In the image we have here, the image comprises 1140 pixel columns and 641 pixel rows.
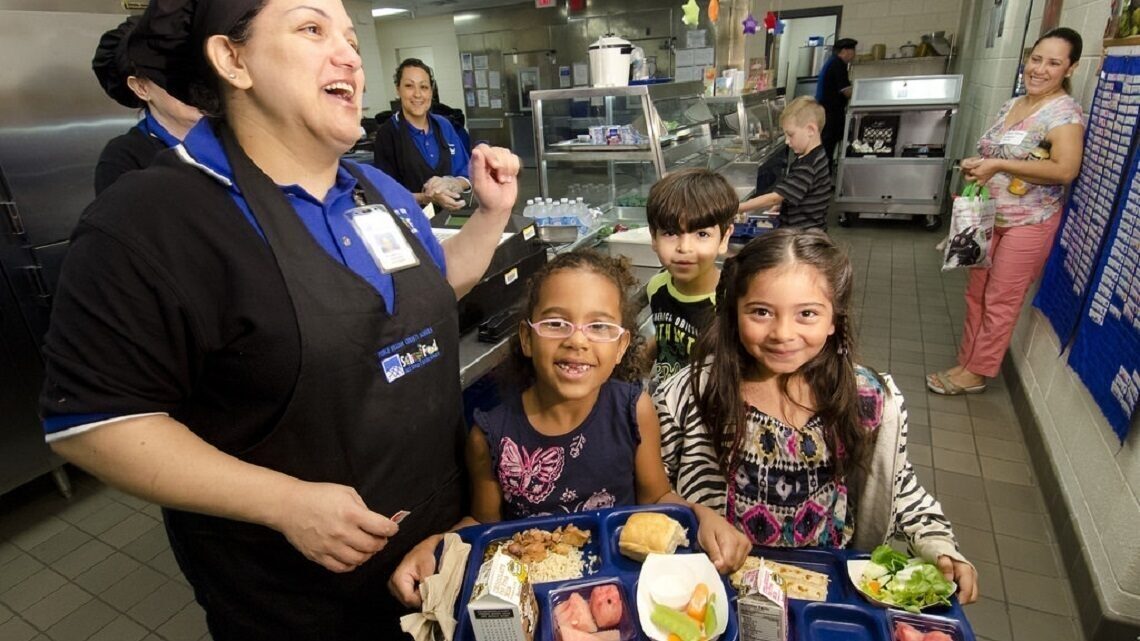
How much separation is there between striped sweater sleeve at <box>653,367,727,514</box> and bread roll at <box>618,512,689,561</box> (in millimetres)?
344

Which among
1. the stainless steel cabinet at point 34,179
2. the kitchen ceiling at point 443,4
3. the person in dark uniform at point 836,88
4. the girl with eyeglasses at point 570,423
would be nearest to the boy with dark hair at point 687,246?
the girl with eyeglasses at point 570,423

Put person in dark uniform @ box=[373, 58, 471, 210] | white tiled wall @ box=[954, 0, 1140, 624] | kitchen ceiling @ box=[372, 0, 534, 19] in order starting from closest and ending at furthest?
white tiled wall @ box=[954, 0, 1140, 624] < person in dark uniform @ box=[373, 58, 471, 210] < kitchen ceiling @ box=[372, 0, 534, 19]

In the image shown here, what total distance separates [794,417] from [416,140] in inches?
116

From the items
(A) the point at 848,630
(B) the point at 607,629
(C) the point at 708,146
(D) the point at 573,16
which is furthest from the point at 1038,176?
(D) the point at 573,16

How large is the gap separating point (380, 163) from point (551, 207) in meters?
1.17

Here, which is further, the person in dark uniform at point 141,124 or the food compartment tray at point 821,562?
the person in dark uniform at point 141,124

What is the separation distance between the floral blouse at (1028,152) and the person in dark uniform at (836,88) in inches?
202

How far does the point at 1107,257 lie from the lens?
2.24 m

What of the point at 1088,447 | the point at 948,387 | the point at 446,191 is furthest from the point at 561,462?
the point at 948,387

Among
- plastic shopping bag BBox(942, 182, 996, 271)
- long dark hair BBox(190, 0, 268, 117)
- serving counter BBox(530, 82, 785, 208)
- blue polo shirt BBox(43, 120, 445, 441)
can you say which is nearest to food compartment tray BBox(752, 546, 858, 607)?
blue polo shirt BBox(43, 120, 445, 441)

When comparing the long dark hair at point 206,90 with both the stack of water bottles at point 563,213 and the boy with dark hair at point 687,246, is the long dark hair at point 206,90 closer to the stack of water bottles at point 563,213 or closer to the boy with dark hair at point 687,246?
the boy with dark hair at point 687,246

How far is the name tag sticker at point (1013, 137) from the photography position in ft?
9.54

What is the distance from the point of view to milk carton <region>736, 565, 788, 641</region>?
0.85 meters

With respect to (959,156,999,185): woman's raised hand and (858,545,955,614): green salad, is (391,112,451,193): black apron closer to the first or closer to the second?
(959,156,999,185): woman's raised hand
